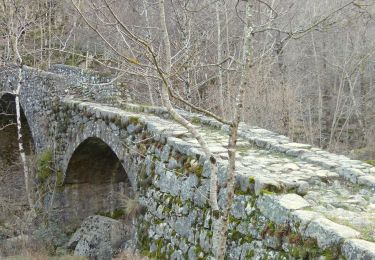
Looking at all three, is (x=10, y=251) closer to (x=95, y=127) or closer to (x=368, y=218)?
(x=95, y=127)

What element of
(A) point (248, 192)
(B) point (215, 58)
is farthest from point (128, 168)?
(B) point (215, 58)

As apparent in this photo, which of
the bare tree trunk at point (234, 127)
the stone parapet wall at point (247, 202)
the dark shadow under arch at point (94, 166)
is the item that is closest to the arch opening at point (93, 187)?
the dark shadow under arch at point (94, 166)

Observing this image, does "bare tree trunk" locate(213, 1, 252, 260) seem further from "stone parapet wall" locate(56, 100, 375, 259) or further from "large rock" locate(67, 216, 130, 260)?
"large rock" locate(67, 216, 130, 260)

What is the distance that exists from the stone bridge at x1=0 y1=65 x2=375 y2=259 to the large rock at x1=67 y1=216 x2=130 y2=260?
164 cm

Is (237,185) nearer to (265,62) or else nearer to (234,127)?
(234,127)

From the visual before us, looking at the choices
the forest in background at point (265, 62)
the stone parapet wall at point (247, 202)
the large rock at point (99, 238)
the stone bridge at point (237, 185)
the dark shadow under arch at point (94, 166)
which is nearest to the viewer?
the stone parapet wall at point (247, 202)

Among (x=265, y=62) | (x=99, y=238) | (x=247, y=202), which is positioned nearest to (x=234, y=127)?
(x=247, y=202)

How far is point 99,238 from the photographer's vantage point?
9562mm

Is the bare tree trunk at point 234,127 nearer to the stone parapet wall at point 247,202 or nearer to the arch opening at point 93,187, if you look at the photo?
the stone parapet wall at point 247,202

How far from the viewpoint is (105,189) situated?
11.9 m

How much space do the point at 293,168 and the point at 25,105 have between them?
10.2 m

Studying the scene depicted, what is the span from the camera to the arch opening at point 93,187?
11.3 m

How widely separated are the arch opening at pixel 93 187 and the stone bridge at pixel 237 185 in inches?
Answer: 9.7

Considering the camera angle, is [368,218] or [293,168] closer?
[368,218]
